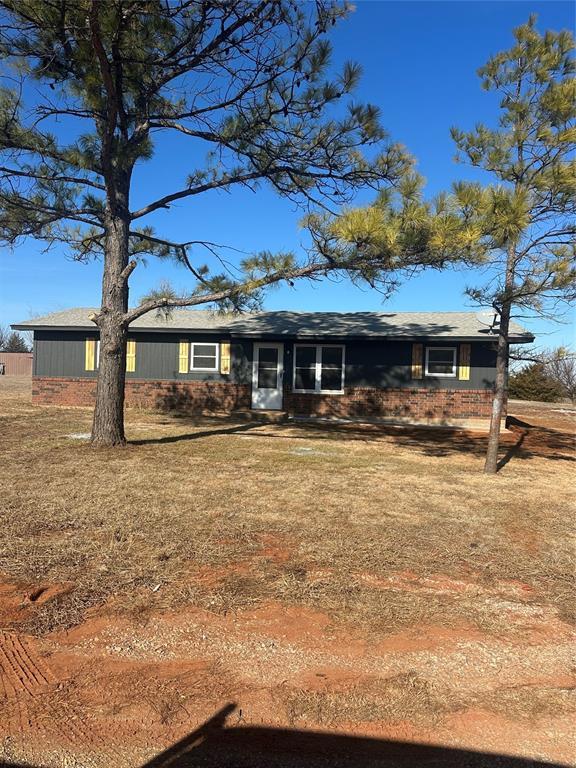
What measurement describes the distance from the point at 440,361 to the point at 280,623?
13.0 meters

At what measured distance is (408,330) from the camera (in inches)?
617

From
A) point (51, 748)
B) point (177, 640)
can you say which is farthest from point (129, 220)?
point (51, 748)

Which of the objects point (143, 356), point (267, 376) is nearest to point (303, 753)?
point (267, 376)

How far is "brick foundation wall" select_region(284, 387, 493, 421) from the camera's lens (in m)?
15.2

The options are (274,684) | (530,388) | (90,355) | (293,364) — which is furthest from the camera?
(530,388)

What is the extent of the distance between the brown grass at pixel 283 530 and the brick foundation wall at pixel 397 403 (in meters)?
5.35

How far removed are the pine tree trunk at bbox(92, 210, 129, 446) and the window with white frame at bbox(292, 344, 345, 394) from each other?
7.49 meters

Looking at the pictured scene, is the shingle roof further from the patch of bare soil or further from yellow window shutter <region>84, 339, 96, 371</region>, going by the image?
the patch of bare soil

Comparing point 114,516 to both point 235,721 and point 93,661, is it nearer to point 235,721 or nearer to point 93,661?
point 93,661

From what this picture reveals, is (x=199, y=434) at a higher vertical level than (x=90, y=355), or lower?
lower

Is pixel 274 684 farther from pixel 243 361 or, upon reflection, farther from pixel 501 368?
pixel 243 361

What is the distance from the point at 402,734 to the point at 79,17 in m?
8.17

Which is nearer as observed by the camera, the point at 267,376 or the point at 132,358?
the point at 267,376

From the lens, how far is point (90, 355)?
57.1ft
